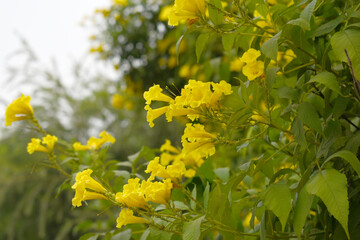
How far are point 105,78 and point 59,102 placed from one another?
479 mm

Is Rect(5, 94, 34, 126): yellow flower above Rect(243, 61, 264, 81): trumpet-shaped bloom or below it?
below

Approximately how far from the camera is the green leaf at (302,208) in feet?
1.79

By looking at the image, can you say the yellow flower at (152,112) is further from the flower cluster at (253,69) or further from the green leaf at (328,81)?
the green leaf at (328,81)

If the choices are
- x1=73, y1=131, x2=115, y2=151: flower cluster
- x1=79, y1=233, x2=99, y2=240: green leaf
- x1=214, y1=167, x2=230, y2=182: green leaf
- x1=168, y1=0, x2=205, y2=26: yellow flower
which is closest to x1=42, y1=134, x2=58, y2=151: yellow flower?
x1=73, y1=131, x2=115, y2=151: flower cluster

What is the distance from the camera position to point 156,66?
259 cm

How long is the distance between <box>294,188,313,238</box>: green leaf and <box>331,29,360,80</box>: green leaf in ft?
0.57

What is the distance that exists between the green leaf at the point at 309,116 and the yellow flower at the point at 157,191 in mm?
243

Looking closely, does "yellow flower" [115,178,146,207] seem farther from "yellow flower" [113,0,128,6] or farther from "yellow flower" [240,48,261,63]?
"yellow flower" [113,0,128,6]

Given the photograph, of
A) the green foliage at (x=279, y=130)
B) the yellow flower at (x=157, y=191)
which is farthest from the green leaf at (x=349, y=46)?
the yellow flower at (x=157, y=191)

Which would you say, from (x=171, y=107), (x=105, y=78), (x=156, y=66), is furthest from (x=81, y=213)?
(x=171, y=107)

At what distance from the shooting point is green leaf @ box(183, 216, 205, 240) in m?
0.60

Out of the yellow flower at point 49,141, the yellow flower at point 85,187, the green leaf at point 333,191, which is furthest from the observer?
the yellow flower at point 49,141

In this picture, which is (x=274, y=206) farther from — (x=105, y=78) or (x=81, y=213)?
(x=105, y=78)

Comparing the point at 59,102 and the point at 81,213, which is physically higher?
the point at 59,102
